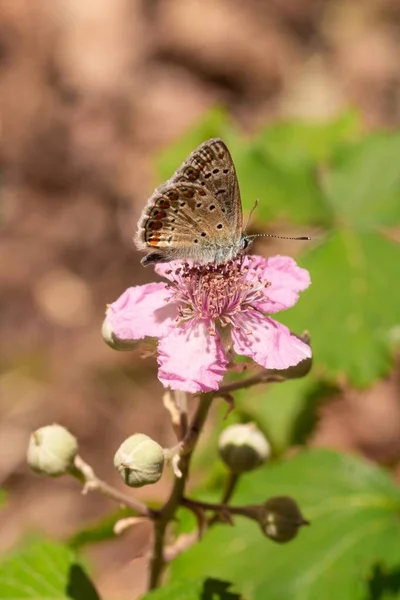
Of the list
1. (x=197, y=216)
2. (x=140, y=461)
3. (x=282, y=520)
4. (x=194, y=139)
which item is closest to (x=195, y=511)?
(x=282, y=520)

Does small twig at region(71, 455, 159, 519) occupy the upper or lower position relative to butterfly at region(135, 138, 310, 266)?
lower

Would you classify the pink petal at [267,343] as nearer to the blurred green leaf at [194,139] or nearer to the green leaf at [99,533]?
the green leaf at [99,533]

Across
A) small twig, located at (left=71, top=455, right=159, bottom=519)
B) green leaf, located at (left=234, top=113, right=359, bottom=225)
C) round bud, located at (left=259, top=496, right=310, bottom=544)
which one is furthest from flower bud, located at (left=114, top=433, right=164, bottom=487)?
green leaf, located at (left=234, top=113, right=359, bottom=225)

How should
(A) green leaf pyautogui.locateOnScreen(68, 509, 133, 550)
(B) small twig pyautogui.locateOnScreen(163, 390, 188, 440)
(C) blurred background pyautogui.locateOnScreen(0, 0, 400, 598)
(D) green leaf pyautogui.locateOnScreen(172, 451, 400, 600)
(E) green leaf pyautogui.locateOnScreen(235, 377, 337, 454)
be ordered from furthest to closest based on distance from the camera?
(C) blurred background pyautogui.locateOnScreen(0, 0, 400, 598) < (E) green leaf pyautogui.locateOnScreen(235, 377, 337, 454) < (A) green leaf pyautogui.locateOnScreen(68, 509, 133, 550) < (D) green leaf pyautogui.locateOnScreen(172, 451, 400, 600) < (B) small twig pyautogui.locateOnScreen(163, 390, 188, 440)

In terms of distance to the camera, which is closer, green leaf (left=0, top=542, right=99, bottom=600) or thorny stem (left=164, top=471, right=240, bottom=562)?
thorny stem (left=164, top=471, right=240, bottom=562)

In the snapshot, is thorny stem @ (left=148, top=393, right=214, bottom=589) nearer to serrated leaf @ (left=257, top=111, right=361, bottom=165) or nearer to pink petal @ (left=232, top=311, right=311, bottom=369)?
pink petal @ (left=232, top=311, right=311, bottom=369)
